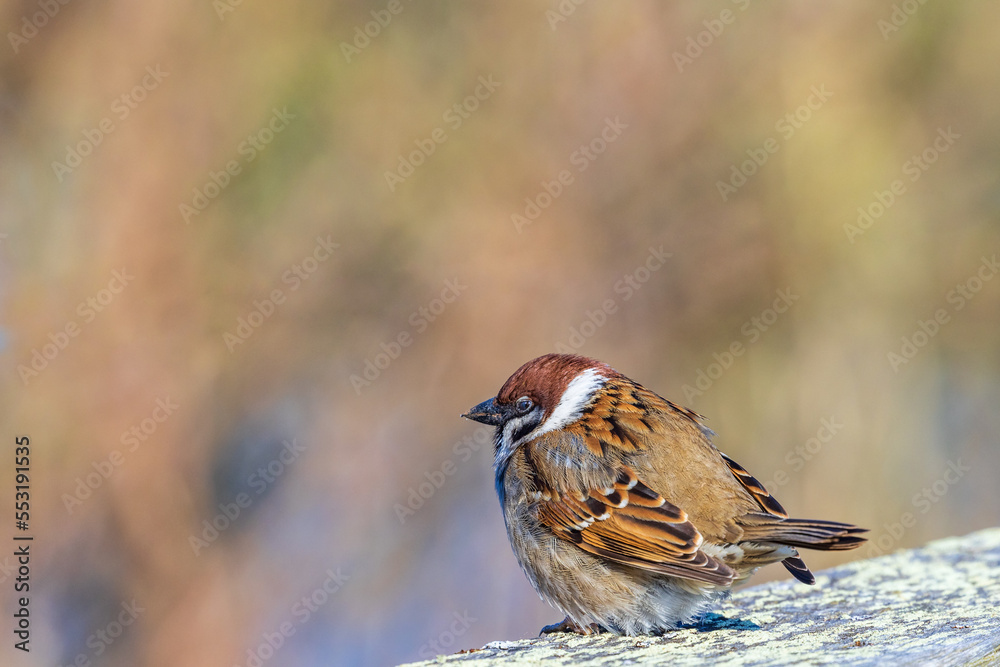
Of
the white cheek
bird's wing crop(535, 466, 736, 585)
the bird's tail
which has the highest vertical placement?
the white cheek

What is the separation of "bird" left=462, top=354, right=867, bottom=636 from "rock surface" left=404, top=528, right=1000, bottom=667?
124 mm

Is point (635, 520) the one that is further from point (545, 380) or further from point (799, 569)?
point (545, 380)

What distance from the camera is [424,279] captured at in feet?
18.0

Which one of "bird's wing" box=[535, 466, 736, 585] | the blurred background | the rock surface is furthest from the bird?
the blurred background

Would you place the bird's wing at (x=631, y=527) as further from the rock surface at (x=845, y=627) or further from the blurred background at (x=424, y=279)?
the blurred background at (x=424, y=279)

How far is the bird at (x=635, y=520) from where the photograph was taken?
104 inches

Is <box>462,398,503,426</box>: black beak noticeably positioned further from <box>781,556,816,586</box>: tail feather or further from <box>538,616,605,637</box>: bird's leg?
<box>781,556,816,586</box>: tail feather

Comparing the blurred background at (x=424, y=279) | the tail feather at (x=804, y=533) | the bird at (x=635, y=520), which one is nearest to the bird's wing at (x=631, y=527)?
the bird at (x=635, y=520)

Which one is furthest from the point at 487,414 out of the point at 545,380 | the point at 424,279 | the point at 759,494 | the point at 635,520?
the point at 424,279

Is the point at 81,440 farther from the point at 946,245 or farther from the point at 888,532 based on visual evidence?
the point at 946,245

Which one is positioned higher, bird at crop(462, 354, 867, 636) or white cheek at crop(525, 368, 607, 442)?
white cheek at crop(525, 368, 607, 442)

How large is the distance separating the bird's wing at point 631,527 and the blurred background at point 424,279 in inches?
91.6

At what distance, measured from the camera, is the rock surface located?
73.3 inches

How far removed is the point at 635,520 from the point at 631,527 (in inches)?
0.8
